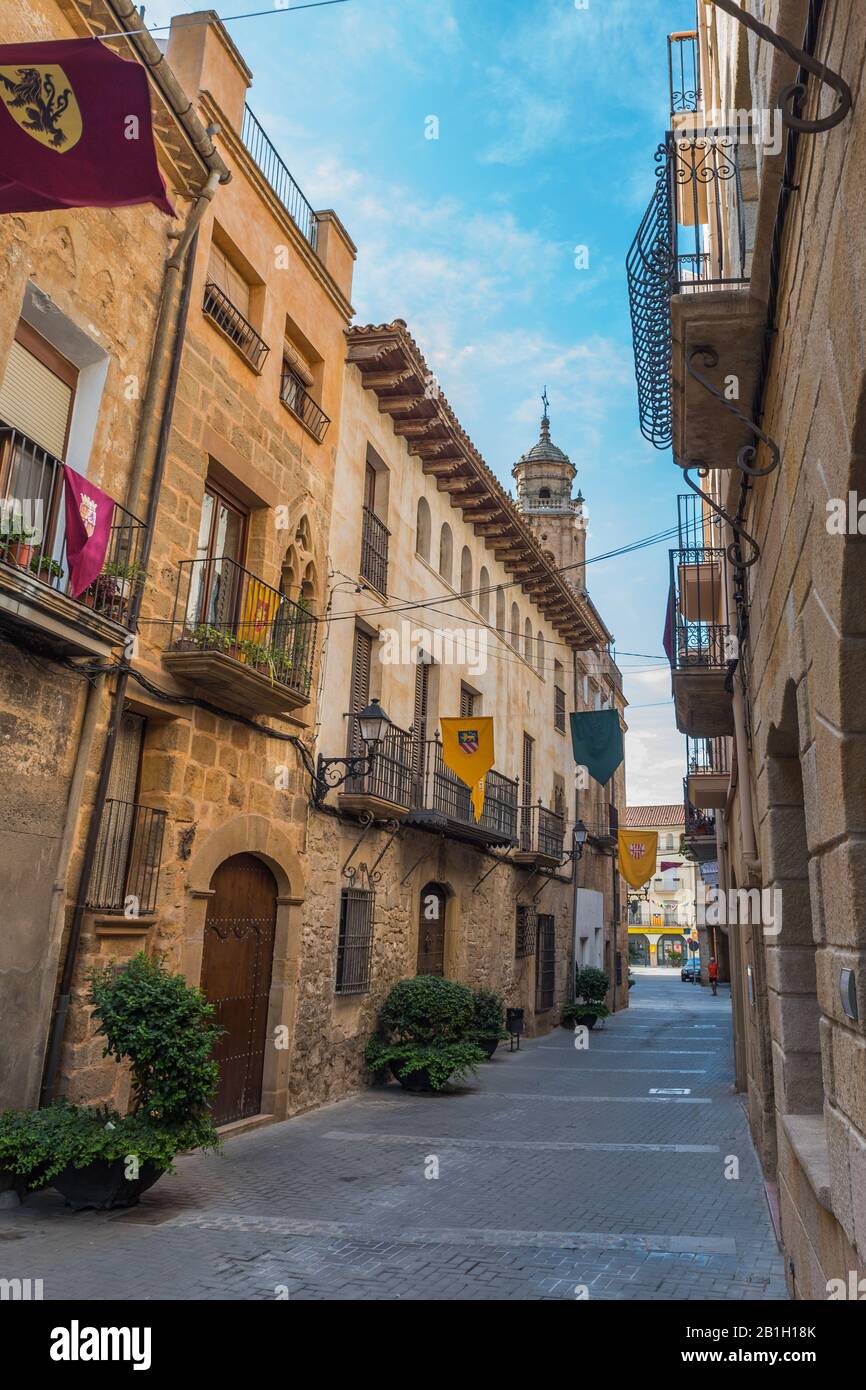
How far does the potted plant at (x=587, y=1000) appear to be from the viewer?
24969 millimetres

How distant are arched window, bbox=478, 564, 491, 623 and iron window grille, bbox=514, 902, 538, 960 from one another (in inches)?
254

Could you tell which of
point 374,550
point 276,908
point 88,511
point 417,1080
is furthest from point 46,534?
point 417,1080

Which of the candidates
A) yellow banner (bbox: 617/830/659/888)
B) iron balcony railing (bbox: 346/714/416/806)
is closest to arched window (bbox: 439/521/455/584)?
iron balcony railing (bbox: 346/714/416/806)

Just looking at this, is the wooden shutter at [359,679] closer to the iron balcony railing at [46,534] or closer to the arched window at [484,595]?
the iron balcony railing at [46,534]

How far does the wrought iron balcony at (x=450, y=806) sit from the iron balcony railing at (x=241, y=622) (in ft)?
14.1

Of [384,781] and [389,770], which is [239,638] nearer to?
[384,781]

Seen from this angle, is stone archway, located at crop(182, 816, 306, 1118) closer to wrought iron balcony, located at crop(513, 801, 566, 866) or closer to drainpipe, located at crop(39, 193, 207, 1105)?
drainpipe, located at crop(39, 193, 207, 1105)

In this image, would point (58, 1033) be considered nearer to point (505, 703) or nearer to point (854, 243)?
point (854, 243)

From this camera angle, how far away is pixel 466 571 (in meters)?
19.5

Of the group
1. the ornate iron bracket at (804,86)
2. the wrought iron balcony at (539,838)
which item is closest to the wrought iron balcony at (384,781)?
the wrought iron balcony at (539,838)

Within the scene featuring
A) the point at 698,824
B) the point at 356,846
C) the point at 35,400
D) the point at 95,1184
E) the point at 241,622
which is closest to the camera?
the point at 95,1184

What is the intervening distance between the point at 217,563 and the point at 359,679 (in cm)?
386
